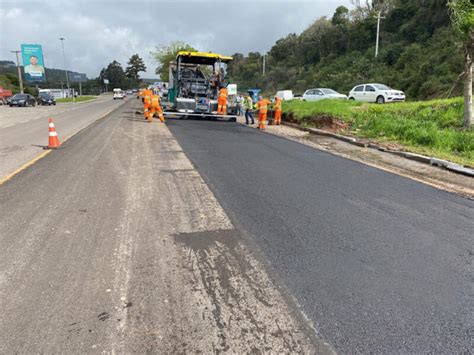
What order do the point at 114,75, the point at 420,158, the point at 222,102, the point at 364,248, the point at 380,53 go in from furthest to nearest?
the point at 114,75, the point at 380,53, the point at 222,102, the point at 420,158, the point at 364,248

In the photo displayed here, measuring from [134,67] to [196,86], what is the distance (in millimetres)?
138724

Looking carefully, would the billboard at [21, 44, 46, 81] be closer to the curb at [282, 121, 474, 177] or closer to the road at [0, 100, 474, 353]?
the curb at [282, 121, 474, 177]

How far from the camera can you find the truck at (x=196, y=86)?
58.9 ft

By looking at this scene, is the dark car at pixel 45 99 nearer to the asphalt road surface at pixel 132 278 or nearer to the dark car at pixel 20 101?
the dark car at pixel 20 101

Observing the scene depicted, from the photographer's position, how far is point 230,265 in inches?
139

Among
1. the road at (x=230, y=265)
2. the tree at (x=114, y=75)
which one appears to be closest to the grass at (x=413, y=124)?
the road at (x=230, y=265)

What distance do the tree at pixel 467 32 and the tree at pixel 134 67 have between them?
148m

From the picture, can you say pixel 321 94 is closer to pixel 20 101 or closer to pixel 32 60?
pixel 20 101

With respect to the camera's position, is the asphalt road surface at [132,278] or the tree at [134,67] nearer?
the asphalt road surface at [132,278]

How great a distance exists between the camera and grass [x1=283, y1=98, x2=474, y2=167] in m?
10.1

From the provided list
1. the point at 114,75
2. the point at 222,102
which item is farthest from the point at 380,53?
the point at 114,75

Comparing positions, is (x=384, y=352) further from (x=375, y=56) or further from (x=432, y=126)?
(x=375, y=56)

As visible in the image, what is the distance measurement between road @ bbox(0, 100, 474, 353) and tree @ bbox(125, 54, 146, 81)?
494 feet

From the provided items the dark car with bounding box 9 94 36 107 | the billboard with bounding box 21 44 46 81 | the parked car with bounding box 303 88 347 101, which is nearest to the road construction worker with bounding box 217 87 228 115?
the parked car with bounding box 303 88 347 101
